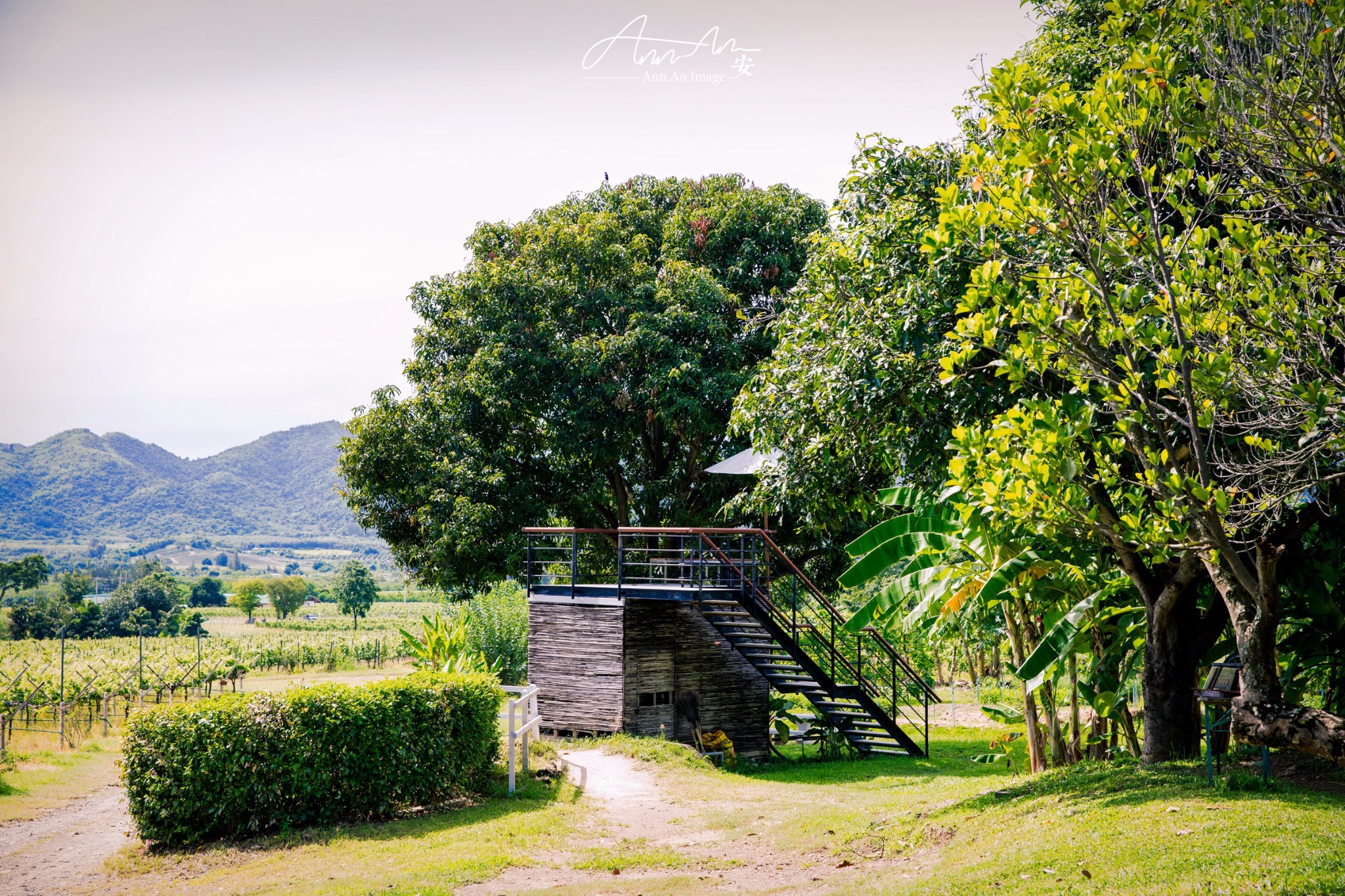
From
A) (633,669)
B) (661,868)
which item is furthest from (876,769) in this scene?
(661,868)

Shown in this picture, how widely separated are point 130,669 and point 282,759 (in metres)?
28.2

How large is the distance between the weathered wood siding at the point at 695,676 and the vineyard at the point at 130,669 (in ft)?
24.7

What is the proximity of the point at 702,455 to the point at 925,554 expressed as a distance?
39.5ft

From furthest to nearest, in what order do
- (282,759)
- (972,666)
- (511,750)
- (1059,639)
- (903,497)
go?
(972,666) < (511,750) < (903,497) < (282,759) < (1059,639)

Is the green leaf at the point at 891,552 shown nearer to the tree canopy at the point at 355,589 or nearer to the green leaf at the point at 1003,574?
the green leaf at the point at 1003,574

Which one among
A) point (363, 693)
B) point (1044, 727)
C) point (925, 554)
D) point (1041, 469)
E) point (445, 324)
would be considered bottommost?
point (1044, 727)

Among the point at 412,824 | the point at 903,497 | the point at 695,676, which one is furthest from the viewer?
the point at 695,676

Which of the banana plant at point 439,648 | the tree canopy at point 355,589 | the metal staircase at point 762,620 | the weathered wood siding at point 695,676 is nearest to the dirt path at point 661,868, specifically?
the weathered wood siding at point 695,676

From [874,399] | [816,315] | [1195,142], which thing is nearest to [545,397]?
[816,315]

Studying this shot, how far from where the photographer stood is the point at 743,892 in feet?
25.3

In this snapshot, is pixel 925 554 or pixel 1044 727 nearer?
pixel 925 554

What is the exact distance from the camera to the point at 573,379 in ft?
68.2

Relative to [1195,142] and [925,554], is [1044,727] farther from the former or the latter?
[1195,142]

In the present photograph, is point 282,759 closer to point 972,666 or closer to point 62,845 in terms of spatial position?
point 62,845
